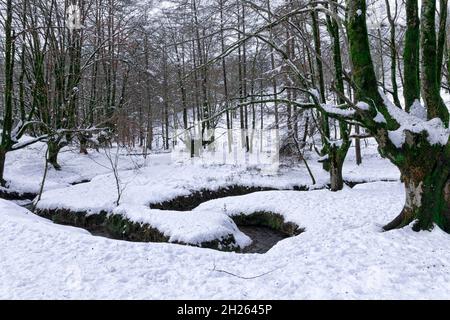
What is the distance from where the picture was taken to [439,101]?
22.6ft

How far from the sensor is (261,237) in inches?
414

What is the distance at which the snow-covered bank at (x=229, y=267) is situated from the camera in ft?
16.3

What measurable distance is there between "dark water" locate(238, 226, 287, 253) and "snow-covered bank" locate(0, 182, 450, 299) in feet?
5.41

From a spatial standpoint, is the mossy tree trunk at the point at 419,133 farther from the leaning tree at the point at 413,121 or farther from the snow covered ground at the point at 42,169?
the snow covered ground at the point at 42,169

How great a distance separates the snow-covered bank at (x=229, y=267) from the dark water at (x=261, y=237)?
165 cm

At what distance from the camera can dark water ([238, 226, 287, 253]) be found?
934 cm

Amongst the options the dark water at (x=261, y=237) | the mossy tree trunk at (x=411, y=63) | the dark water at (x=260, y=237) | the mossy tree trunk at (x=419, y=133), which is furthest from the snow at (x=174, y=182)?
the mossy tree trunk at (x=411, y=63)

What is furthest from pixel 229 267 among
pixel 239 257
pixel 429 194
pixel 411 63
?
pixel 411 63

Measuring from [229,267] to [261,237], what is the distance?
4.57m

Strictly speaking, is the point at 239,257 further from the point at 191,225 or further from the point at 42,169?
the point at 42,169

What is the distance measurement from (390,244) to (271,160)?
1320 centimetres
